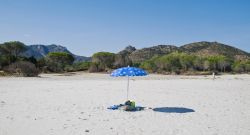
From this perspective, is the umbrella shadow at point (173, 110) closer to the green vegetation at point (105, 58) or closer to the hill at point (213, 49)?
the green vegetation at point (105, 58)

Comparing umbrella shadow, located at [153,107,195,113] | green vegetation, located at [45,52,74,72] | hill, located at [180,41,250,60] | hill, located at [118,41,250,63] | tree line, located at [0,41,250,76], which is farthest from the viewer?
hill, located at [118,41,250,63]

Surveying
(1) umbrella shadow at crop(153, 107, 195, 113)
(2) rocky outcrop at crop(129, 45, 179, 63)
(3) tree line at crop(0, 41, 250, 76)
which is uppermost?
(2) rocky outcrop at crop(129, 45, 179, 63)

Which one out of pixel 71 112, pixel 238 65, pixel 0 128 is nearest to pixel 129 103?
pixel 71 112

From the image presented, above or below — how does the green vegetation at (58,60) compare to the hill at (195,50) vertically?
below

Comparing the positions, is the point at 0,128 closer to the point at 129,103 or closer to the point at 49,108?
the point at 49,108

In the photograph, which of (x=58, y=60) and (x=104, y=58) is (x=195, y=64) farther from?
(x=58, y=60)

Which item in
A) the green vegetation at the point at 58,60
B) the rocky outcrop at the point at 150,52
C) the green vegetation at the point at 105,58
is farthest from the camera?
the rocky outcrop at the point at 150,52

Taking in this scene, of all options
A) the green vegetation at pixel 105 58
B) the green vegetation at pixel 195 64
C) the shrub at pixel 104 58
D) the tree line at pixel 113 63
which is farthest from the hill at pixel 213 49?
the shrub at pixel 104 58

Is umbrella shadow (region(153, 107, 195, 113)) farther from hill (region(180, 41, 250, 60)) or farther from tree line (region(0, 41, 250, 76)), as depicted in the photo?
hill (region(180, 41, 250, 60))

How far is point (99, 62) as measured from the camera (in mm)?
95625

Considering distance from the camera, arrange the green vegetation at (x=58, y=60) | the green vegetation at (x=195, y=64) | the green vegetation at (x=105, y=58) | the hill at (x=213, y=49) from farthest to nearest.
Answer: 1. the hill at (x=213, y=49)
2. the green vegetation at (x=195, y=64)
3. the green vegetation at (x=105, y=58)
4. the green vegetation at (x=58, y=60)

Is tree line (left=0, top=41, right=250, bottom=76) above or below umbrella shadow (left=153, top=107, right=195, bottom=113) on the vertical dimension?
above

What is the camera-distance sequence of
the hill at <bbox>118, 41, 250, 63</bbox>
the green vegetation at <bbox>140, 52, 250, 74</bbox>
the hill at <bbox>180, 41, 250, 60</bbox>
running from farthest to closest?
1. the hill at <bbox>118, 41, 250, 63</bbox>
2. the hill at <bbox>180, 41, 250, 60</bbox>
3. the green vegetation at <bbox>140, 52, 250, 74</bbox>

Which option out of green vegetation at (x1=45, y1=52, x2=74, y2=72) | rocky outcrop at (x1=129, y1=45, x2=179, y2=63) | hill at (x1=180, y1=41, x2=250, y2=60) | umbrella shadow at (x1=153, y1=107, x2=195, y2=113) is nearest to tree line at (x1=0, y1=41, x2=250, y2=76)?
green vegetation at (x1=45, y1=52, x2=74, y2=72)
